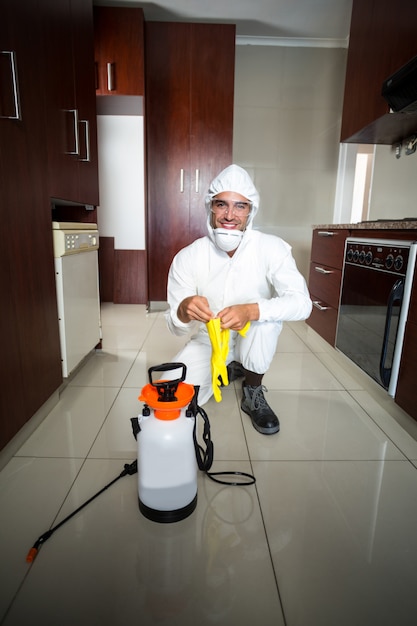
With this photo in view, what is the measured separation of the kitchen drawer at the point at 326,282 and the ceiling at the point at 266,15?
2.14 meters

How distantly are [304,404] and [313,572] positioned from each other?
86 centimetres

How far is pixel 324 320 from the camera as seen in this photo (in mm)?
2223

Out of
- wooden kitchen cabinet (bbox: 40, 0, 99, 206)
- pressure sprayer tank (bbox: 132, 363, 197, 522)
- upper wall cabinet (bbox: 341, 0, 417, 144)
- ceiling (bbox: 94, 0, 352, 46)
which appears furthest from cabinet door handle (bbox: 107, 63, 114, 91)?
pressure sprayer tank (bbox: 132, 363, 197, 522)

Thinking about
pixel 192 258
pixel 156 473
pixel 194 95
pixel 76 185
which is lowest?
pixel 156 473

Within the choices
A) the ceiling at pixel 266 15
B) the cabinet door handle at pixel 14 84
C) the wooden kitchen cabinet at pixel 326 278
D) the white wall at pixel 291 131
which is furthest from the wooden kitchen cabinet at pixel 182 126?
the cabinet door handle at pixel 14 84

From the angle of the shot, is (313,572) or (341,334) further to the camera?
(341,334)

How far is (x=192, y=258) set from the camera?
1.49 metres

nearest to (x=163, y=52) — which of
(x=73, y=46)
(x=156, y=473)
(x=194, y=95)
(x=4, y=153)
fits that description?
(x=194, y=95)

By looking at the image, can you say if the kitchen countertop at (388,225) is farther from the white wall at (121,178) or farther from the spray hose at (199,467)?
the white wall at (121,178)

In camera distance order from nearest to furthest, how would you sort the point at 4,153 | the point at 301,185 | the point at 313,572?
the point at 313,572
the point at 4,153
the point at 301,185

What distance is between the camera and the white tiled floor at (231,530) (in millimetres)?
734

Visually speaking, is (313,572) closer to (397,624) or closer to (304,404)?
(397,624)

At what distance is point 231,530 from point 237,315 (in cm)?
60

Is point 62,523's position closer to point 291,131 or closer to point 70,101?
point 70,101
